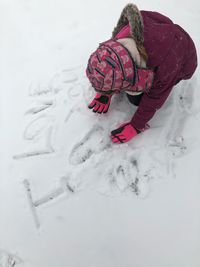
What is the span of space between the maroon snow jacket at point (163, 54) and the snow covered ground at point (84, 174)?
11.0 inches

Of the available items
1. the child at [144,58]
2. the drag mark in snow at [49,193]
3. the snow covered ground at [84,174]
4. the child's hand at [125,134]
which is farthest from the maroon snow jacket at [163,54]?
the drag mark in snow at [49,193]

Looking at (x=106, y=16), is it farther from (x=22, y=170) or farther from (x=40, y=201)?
(x=40, y=201)

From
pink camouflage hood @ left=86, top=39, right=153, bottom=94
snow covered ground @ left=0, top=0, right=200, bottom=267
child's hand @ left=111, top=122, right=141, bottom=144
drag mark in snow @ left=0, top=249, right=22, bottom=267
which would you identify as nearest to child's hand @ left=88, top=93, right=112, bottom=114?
snow covered ground @ left=0, top=0, right=200, bottom=267

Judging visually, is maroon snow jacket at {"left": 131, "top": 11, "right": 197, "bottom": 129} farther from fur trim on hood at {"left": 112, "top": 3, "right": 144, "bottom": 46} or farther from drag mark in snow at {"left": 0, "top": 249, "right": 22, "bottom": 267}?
drag mark in snow at {"left": 0, "top": 249, "right": 22, "bottom": 267}

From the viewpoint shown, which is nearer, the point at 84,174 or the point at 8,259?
the point at 8,259

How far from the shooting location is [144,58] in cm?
105

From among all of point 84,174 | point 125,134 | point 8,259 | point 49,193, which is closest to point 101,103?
point 125,134

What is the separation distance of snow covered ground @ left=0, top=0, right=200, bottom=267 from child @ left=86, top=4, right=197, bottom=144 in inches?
11.1

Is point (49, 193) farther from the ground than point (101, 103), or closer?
closer

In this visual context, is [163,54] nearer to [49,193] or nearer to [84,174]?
[84,174]

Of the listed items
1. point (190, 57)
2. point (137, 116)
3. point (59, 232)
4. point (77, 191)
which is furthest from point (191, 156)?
point (59, 232)

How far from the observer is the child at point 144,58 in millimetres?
962

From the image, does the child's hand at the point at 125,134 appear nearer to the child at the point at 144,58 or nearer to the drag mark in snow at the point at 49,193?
the child at the point at 144,58

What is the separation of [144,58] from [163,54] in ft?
0.26
